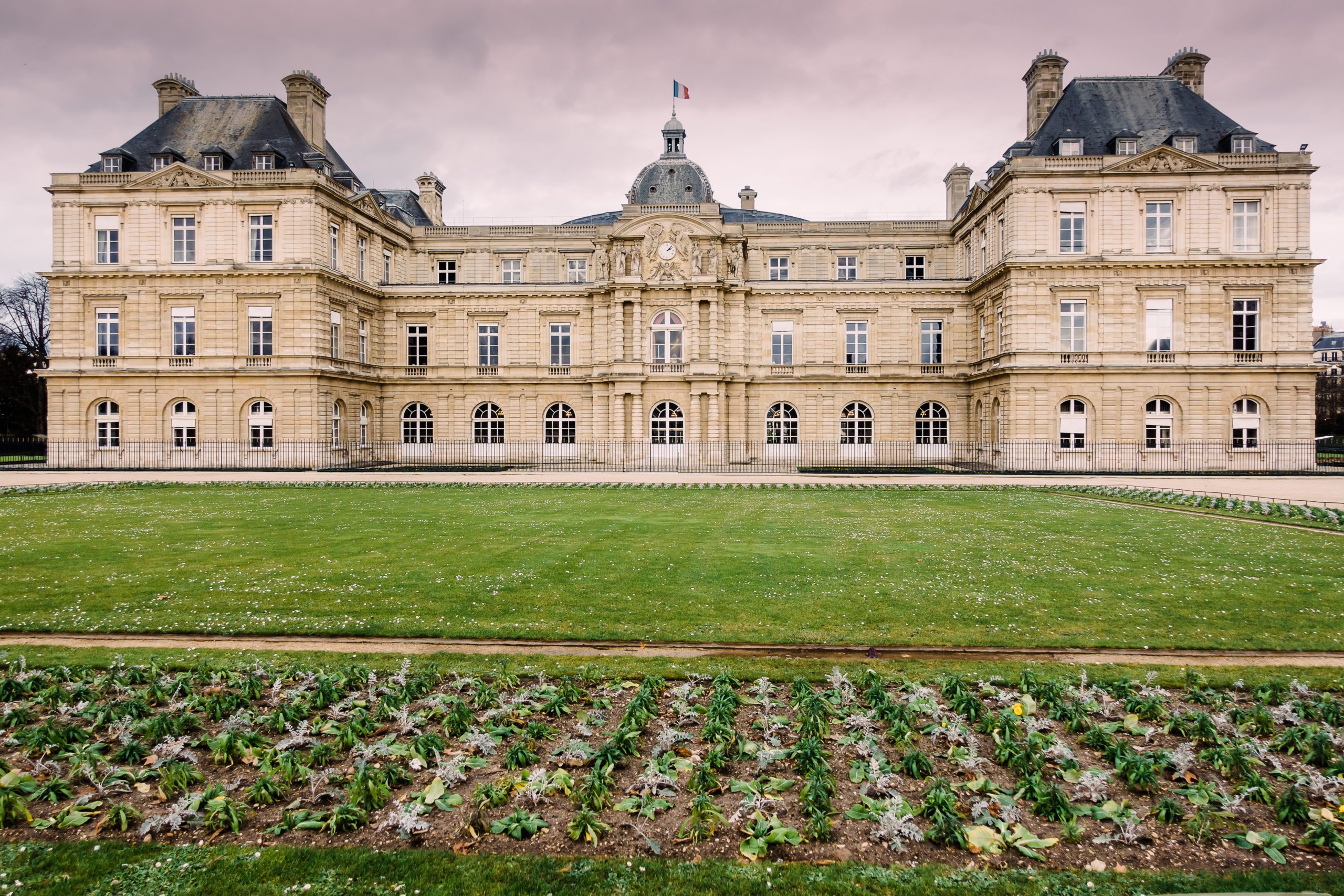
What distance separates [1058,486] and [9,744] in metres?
27.8

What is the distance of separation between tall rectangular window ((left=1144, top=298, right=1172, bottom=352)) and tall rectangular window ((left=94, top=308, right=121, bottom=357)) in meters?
53.8

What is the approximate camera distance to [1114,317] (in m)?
33.9

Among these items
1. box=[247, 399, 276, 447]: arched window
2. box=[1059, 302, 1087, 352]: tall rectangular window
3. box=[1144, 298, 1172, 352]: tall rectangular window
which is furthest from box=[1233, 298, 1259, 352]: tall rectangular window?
Result: box=[247, 399, 276, 447]: arched window

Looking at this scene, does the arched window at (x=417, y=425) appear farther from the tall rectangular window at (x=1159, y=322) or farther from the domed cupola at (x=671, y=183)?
the tall rectangular window at (x=1159, y=322)

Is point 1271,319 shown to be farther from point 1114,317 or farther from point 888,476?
point 888,476

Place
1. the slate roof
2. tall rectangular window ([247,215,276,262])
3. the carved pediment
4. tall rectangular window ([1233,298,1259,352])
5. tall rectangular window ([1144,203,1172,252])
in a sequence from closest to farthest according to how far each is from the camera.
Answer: the carved pediment, tall rectangular window ([1144,203,1172,252]), tall rectangular window ([1233,298,1259,352]), the slate roof, tall rectangular window ([247,215,276,262])

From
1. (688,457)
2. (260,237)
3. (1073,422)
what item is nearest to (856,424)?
(688,457)

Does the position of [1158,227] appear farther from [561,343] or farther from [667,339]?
[561,343]

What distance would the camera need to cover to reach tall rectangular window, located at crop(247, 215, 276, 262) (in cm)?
3519

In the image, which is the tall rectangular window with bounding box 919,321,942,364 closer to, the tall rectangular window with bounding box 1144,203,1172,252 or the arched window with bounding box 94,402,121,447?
the tall rectangular window with bounding box 1144,203,1172,252

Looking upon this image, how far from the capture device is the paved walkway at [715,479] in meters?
25.2

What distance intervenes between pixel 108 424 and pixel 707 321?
3307 centimetres

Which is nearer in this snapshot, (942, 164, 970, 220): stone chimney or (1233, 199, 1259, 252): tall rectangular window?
(1233, 199, 1259, 252): tall rectangular window

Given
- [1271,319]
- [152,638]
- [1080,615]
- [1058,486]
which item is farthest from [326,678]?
[1271,319]
